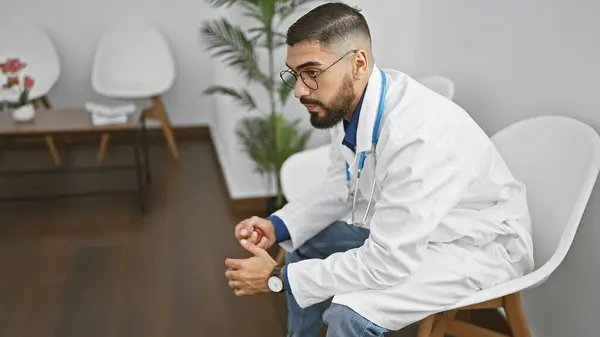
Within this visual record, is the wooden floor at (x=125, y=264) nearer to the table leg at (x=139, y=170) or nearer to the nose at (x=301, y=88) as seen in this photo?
the table leg at (x=139, y=170)

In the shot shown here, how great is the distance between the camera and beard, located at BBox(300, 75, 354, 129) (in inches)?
A: 62.6

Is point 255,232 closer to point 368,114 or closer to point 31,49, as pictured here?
point 368,114

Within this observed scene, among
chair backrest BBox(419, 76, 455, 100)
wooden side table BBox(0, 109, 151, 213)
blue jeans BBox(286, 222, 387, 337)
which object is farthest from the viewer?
wooden side table BBox(0, 109, 151, 213)

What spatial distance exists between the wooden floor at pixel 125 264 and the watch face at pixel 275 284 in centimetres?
82

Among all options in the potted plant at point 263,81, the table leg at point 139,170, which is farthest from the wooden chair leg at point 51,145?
the potted plant at point 263,81

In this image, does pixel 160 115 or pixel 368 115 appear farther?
pixel 160 115

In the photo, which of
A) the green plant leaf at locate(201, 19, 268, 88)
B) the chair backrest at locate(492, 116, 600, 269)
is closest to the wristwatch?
the chair backrest at locate(492, 116, 600, 269)

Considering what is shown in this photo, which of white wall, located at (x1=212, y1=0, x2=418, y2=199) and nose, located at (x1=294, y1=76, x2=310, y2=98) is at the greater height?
nose, located at (x1=294, y1=76, x2=310, y2=98)

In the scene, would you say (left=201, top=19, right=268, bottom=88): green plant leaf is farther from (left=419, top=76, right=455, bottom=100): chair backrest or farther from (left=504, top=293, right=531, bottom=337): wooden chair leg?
(left=504, top=293, right=531, bottom=337): wooden chair leg

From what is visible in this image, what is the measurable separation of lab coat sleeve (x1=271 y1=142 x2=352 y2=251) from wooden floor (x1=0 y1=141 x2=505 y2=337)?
0.63 m

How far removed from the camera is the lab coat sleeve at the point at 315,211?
192cm

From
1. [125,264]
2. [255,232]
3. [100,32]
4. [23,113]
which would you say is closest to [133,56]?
[100,32]

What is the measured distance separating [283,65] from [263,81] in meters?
0.26

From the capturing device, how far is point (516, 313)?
1.73m
